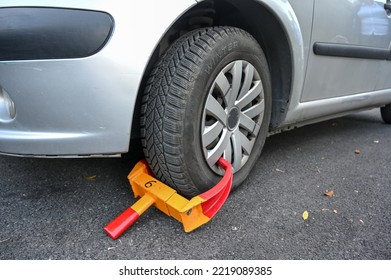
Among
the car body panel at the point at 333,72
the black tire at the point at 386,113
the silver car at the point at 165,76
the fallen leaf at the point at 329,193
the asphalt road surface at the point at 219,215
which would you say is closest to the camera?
the silver car at the point at 165,76

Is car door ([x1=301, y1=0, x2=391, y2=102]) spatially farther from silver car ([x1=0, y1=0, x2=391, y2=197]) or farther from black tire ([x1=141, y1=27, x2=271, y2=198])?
black tire ([x1=141, y1=27, x2=271, y2=198])

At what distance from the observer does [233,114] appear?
137 cm

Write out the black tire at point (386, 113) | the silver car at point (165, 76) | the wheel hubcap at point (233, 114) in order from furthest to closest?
the black tire at point (386, 113)
the wheel hubcap at point (233, 114)
the silver car at point (165, 76)

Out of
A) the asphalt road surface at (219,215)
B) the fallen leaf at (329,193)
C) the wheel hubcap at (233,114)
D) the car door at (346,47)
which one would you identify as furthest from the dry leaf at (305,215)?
the car door at (346,47)

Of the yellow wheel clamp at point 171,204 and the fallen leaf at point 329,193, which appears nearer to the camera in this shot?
the yellow wheel clamp at point 171,204

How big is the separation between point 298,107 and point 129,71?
1060 millimetres

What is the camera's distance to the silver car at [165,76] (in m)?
0.97

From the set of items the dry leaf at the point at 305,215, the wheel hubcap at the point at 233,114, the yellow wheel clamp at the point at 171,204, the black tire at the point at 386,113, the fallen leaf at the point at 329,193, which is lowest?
the black tire at the point at 386,113

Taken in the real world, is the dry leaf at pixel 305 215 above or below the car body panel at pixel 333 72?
below

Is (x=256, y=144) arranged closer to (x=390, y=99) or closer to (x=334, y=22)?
(x=334, y=22)

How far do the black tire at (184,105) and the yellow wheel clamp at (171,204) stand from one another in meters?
0.06

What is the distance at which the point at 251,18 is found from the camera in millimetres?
1511

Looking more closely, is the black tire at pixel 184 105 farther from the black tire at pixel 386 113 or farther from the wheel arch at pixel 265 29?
the black tire at pixel 386 113

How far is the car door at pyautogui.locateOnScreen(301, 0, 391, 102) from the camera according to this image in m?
1.64
